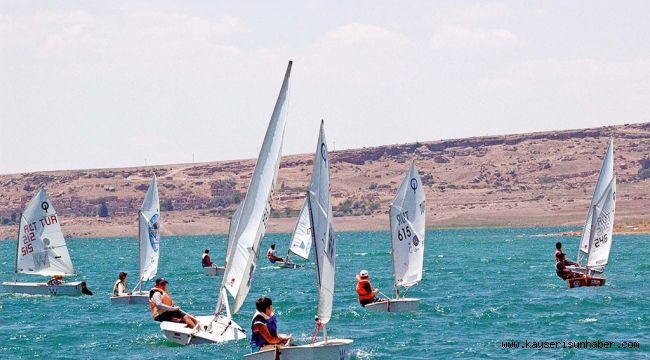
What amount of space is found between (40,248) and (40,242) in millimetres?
276

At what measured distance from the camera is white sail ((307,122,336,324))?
25078 millimetres

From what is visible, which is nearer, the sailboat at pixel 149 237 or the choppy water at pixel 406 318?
the choppy water at pixel 406 318

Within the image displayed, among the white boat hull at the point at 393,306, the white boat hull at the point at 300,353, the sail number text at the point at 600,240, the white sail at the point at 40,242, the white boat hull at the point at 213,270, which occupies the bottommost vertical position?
the white boat hull at the point at 213,270

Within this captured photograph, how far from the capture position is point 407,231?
42.7 metres

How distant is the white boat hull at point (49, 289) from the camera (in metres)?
51.0

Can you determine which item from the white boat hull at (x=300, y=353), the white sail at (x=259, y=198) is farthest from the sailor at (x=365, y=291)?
the white boat hull at (x=300, y=353)

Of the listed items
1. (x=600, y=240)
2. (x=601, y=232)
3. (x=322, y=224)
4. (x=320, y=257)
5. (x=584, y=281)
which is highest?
(x=322, y=224)

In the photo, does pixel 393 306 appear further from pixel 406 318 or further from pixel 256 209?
pixel 256 209

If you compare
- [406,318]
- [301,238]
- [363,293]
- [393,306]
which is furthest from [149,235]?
[301,238]

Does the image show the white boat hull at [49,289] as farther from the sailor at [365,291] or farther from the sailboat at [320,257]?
the sailboat at [320,257]

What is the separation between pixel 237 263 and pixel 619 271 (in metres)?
36.5

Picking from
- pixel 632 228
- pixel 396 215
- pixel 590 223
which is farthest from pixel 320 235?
pixel 632 228

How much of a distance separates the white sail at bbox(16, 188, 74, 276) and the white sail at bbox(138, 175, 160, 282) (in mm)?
3901

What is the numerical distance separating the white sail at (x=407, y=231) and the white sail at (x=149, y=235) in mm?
12595
